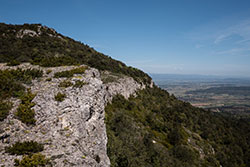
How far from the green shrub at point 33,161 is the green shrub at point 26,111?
3.15 metres

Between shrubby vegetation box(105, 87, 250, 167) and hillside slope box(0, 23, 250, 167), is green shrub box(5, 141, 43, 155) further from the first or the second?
shrubby vegetation box(105, 87, 250, 167)

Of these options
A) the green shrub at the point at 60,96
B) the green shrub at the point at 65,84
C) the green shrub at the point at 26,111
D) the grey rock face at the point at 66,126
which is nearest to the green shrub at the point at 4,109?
the grey rock face at the point at 66,126

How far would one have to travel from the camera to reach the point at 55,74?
15.0 m

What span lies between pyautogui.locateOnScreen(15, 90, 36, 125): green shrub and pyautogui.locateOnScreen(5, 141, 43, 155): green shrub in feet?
6.53

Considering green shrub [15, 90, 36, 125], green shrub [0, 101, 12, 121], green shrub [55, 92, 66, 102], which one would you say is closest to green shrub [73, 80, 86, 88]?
green shrub [55, 92, 66, 102]

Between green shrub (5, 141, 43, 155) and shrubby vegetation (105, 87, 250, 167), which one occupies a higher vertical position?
green shrub (5, 141, 43, 155)

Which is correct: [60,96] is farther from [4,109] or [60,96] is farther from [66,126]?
[4,109]

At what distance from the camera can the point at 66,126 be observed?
10016 mm

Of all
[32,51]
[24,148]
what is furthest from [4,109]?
[32,51]

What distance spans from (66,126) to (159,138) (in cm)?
2098

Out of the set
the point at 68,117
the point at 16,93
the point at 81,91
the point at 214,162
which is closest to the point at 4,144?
the point at 68,117

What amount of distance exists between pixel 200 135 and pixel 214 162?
36.8 ft

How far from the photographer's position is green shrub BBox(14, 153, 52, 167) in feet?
22.5

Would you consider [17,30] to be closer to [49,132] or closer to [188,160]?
[49,132]
